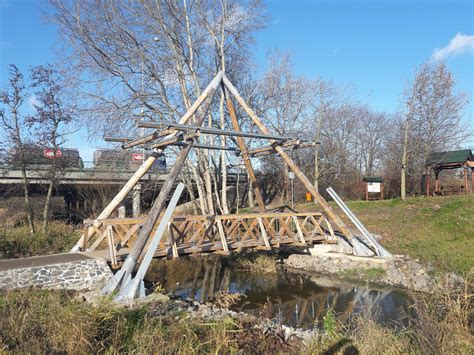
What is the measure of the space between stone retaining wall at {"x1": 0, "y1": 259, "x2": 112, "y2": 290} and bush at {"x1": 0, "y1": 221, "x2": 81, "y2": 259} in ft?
14.8

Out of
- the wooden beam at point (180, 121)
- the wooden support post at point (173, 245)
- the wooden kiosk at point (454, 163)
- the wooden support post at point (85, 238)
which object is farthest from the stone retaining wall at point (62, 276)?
the wooden kiosk at point (454, 163)

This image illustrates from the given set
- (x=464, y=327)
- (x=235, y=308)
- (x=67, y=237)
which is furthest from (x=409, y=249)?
(x=67, y=237)

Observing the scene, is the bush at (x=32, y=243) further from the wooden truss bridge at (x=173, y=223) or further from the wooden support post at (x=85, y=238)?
the wooden support post at (x=85, y=238)

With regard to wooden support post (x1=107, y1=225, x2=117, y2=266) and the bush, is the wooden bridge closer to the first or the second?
wooden support post (x1=107, y1=225, x2=117, y2=266)

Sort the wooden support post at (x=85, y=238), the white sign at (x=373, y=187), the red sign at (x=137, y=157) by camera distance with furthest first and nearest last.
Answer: the white sign at (x=373, y=187) → the red sign at (x=137, y=157) → the wooden support post at (x=85, y=238)

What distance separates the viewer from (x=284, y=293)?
9656 mm

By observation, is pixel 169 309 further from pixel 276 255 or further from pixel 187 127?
pixel 276 255

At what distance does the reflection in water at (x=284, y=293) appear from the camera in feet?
25.6

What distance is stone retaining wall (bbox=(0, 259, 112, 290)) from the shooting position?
24.0ft

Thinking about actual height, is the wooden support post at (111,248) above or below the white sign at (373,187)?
below

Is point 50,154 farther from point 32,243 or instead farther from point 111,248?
point 111,248

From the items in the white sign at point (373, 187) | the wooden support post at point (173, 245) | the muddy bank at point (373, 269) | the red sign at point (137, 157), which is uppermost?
the red sign at point (137, 157)

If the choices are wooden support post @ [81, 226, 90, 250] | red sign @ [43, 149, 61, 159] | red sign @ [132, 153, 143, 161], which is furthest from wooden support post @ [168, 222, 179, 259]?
red sign @ [132, 153, 143, 161]

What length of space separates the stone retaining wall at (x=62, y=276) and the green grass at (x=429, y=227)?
854 centimetres
